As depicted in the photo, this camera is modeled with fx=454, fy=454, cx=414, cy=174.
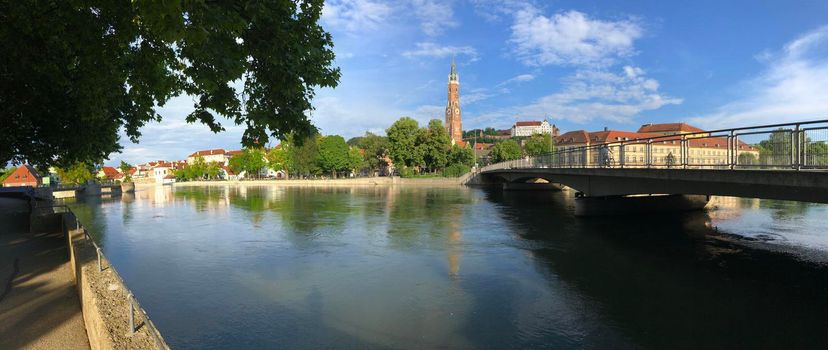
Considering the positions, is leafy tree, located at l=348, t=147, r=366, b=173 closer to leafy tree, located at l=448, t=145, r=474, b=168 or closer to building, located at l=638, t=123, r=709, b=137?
leafy tree, located at l=448, t=145, r=474, b=168

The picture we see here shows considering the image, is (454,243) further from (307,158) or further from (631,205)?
(307,158)

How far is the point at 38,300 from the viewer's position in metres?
8.99

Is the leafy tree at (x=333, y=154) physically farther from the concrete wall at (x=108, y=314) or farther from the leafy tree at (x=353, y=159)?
the concrete wall at (x=108, y=314)

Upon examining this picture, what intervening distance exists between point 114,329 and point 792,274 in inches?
758

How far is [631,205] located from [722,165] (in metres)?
17.2

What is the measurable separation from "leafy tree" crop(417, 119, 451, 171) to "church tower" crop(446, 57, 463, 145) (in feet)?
252

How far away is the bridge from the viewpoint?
13016 millimetres

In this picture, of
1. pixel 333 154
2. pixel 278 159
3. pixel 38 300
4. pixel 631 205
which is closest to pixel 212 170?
pixel 278 159

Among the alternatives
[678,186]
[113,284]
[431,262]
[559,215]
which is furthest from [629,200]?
[113,284]

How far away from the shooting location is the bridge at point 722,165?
13016 mm

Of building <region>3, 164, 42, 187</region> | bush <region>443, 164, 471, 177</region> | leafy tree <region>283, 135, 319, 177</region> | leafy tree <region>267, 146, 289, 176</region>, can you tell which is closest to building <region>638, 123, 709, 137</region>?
bush <region>443, 164, 471, 177</region>

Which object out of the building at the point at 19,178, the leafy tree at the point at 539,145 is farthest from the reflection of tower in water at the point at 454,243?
the building at the point at 19,178

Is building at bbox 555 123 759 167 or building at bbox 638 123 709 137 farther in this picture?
building at bbox 638 123 709 137

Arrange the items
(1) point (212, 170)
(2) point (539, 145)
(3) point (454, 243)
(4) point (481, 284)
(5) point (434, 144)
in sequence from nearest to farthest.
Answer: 1. (4) point (481, 284)
2. (3) point (454, 243)
3. (5) point (434, 144)
4. (2) point (539, 145)
5. (1) point (212, 170)
